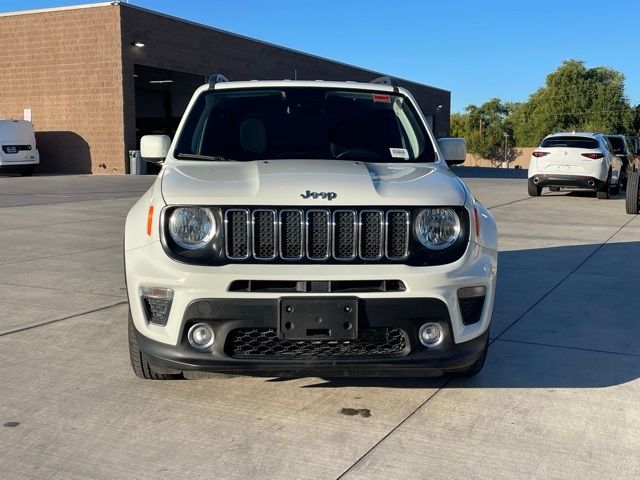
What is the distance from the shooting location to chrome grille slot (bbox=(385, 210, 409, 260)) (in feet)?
11.2

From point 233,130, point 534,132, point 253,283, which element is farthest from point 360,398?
point 534,132

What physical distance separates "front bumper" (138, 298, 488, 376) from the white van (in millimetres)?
26104

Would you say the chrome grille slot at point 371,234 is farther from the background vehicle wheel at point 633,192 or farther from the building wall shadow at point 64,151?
the building wall shadow at point 64,151

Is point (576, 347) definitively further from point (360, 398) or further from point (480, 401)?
point (360, 398)

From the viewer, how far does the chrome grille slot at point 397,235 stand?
11.2 feet

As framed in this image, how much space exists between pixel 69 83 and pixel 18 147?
3.67 meters

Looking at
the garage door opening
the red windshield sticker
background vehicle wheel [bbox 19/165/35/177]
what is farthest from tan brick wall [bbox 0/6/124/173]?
the red windshield sticker

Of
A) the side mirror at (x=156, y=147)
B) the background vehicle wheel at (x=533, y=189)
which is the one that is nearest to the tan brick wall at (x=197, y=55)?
the background vehicle wheel at (x=533, y=189)

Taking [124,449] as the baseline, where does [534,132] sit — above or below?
above

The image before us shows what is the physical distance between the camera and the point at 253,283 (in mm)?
3309

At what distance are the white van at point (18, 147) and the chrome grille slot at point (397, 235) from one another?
87.2 ft

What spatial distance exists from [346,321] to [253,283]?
1.57 ft

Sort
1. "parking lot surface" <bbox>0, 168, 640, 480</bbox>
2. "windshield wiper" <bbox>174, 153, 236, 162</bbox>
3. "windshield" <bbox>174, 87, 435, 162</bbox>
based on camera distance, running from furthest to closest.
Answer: "windshield" <bbox>174, 87, 435, 162</bbox> → "windshield wiper" <bbox>174, 153, 236, 162</bbox> → "parking lot surface" <bbox>0, 168, 640, 480</bbox>

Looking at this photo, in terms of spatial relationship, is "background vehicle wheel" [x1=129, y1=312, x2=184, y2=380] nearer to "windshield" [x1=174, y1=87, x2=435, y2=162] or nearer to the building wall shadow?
"windshield" [x1=174, y1=87, x2=435, y2=162]
